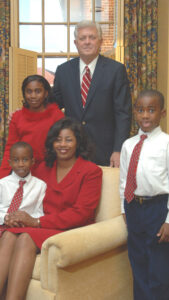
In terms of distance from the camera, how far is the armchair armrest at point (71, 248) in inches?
73.0

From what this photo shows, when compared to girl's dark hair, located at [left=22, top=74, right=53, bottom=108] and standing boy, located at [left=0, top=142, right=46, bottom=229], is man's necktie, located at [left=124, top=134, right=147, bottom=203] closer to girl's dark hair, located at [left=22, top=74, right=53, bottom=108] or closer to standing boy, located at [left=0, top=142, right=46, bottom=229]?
standing boy, located at [left=0, top=142, right=46, bottom=229]

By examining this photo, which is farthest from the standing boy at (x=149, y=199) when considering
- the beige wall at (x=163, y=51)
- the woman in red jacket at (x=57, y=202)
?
the beige wall at (x=163, y=51)

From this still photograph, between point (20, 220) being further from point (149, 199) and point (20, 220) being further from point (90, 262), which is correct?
point (149, 199)

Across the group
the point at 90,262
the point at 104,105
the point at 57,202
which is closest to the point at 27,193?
the point at 57,202

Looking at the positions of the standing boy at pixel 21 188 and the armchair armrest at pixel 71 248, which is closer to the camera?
the armchair armrest at pixel 71 248

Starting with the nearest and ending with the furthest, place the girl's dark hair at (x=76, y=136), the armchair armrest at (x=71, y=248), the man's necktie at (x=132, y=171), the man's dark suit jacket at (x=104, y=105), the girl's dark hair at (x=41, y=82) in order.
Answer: the armchair armrest at (x=71, y=248) → the man's necktie at (x=132, y=171) → the girl's dark hair at (x=76, y=136) → the girl's dark hair at (x=41, y=82) → the man's dark suit jacket at (x=104, y=105)

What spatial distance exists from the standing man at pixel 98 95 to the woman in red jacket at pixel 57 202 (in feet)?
0.93

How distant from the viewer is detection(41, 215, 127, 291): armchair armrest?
1854 mm

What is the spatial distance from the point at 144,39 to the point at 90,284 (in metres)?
3.84

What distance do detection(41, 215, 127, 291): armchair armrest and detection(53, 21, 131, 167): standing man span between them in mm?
648

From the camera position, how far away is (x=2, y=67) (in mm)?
5215

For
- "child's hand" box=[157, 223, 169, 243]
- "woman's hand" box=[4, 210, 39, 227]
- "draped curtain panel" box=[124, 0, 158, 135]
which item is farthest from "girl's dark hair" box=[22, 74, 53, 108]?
"draped curtain panel" box=[124, 0, 158, 135]

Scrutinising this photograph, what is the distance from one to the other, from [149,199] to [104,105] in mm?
951

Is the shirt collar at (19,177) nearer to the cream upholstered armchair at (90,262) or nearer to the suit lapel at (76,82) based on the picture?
the cream upholstered armchair at (90,262)
